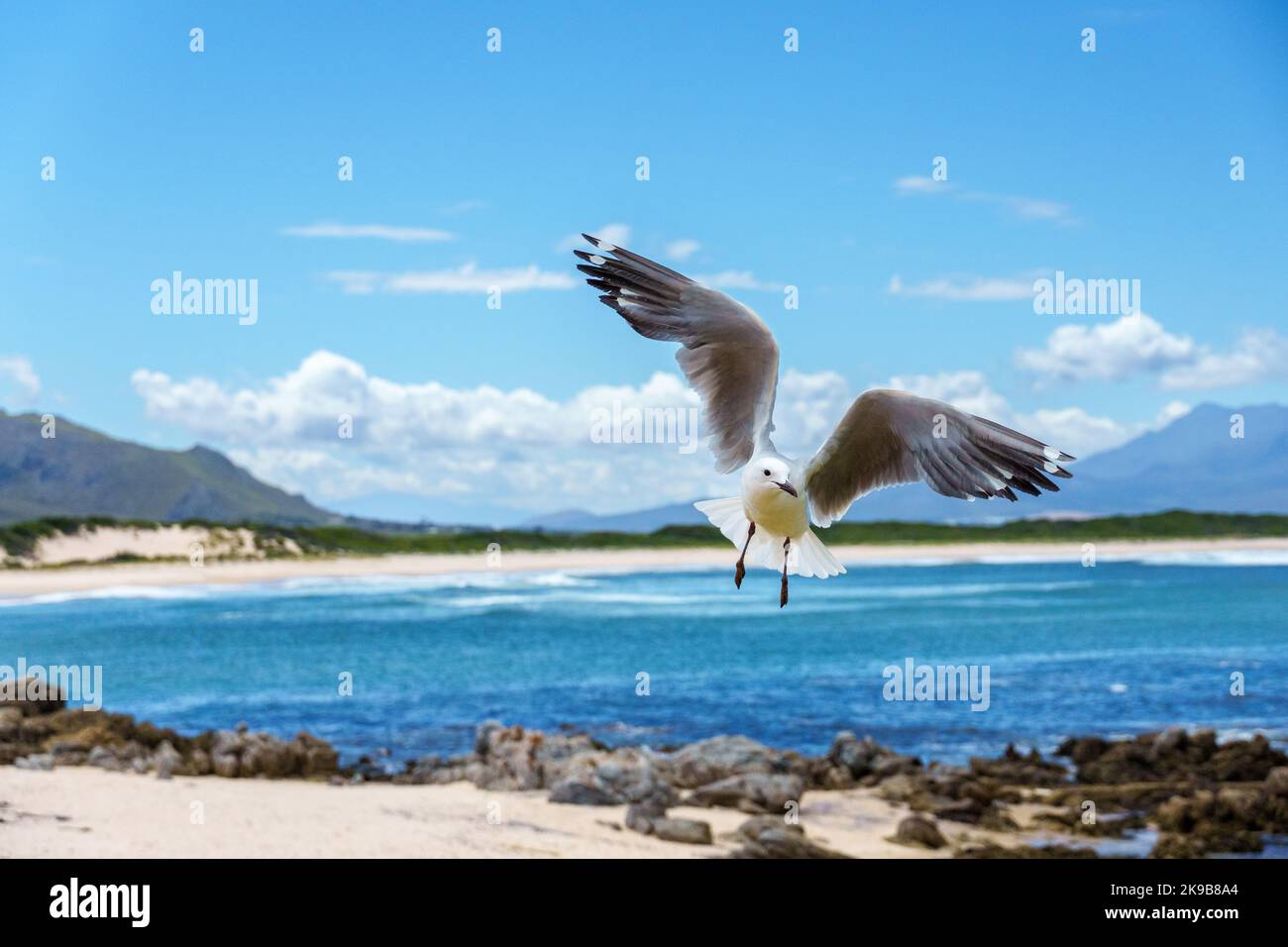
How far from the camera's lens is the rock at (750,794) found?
17938mm

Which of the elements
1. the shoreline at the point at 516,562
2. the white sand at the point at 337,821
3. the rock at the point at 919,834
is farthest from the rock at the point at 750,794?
the shoreline at the point at 516,562

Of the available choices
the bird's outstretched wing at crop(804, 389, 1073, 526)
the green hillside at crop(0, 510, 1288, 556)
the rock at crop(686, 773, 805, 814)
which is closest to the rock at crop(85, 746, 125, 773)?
the rock at crop(686, 773, 805, 814)

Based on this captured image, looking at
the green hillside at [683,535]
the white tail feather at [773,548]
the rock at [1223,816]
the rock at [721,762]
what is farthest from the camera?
the green hillside at [683,535]

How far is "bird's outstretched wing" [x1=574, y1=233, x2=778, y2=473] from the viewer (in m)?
6.42

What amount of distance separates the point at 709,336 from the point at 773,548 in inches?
40.9

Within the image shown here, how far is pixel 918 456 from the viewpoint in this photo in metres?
5.96

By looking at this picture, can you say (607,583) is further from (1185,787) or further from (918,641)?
(1185,787)

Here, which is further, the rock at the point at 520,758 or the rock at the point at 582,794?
the rock at the point at 520,758

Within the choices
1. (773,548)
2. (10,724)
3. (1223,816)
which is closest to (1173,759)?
(1223,816)

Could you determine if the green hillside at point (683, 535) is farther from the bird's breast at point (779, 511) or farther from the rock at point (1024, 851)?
the bird's breast at point (779, 511)

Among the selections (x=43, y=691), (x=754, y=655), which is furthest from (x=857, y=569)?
(x=43, y=691)

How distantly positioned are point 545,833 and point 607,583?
61.2 meters

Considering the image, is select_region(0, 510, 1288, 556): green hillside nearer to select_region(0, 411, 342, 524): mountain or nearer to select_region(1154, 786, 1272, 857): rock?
select_region(1154, 786, 1272, 857): rock

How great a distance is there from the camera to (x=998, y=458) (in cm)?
561
